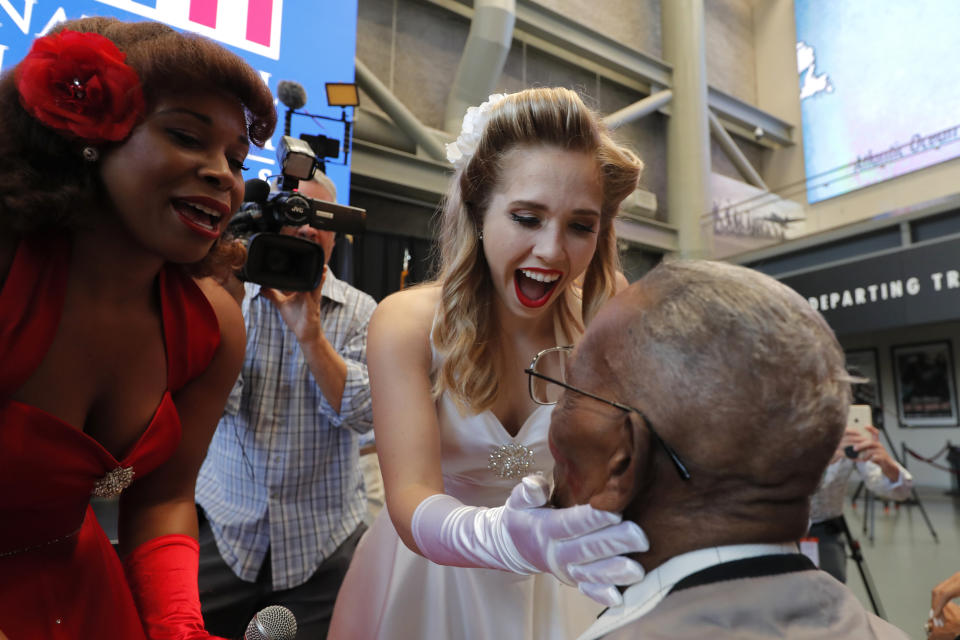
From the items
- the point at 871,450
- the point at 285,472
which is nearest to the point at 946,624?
the point at 871,450

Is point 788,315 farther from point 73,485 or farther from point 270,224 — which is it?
point 270,224

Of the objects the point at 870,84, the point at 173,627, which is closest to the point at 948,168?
the point at 870,84

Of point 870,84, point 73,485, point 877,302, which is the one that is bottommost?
point 73,485

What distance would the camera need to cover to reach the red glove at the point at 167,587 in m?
1.17

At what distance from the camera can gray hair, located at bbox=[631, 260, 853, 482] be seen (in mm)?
738

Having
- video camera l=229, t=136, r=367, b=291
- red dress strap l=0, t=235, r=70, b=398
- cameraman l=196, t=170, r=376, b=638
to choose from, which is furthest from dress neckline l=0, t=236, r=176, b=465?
cameraman l=196, t=170, r=376, b=638

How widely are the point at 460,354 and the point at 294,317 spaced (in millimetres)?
820

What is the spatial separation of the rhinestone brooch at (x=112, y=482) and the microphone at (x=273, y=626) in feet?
1.20

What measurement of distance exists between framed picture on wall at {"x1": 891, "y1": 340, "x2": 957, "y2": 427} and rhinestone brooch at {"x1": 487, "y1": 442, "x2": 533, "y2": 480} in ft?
37.4

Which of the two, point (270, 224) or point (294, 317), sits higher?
point (270, 224)

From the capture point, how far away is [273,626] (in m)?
0.98

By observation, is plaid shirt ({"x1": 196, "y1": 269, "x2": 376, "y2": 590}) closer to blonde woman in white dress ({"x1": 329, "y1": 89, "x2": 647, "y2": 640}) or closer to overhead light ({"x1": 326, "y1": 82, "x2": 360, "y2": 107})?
blonde woman in white dress ({"x1": 329, "y1": 89, "x2": 647, "y2": 640})

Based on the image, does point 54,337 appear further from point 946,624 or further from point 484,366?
point 946,624

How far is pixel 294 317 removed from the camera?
2.10 meters
